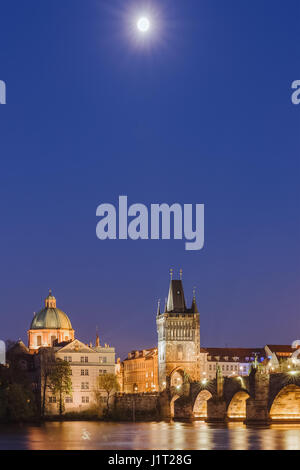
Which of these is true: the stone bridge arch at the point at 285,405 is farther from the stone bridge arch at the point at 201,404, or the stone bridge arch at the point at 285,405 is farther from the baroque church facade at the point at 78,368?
the baroque church facade at the point at 78,368

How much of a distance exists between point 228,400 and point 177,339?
53.5m

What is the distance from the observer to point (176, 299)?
180625 millimetres

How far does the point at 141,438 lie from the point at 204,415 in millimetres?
65105

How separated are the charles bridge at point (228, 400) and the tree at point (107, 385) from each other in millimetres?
2005

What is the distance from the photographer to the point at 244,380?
375 feet

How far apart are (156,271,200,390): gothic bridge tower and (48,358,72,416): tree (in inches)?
1458

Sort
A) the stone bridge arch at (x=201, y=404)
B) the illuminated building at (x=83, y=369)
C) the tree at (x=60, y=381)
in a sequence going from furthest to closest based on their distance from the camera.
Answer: the stone bridge arch at (x=201, y=404)
the illuminated building at (x=83, y=369)
the tree at (x=60, y=381)

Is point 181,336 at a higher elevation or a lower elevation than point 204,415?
higher

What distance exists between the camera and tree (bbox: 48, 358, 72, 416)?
132 meters

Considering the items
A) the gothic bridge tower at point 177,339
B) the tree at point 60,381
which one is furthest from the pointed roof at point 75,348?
the gothic bridge tower at point 177,339

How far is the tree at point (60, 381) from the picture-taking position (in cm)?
13175
